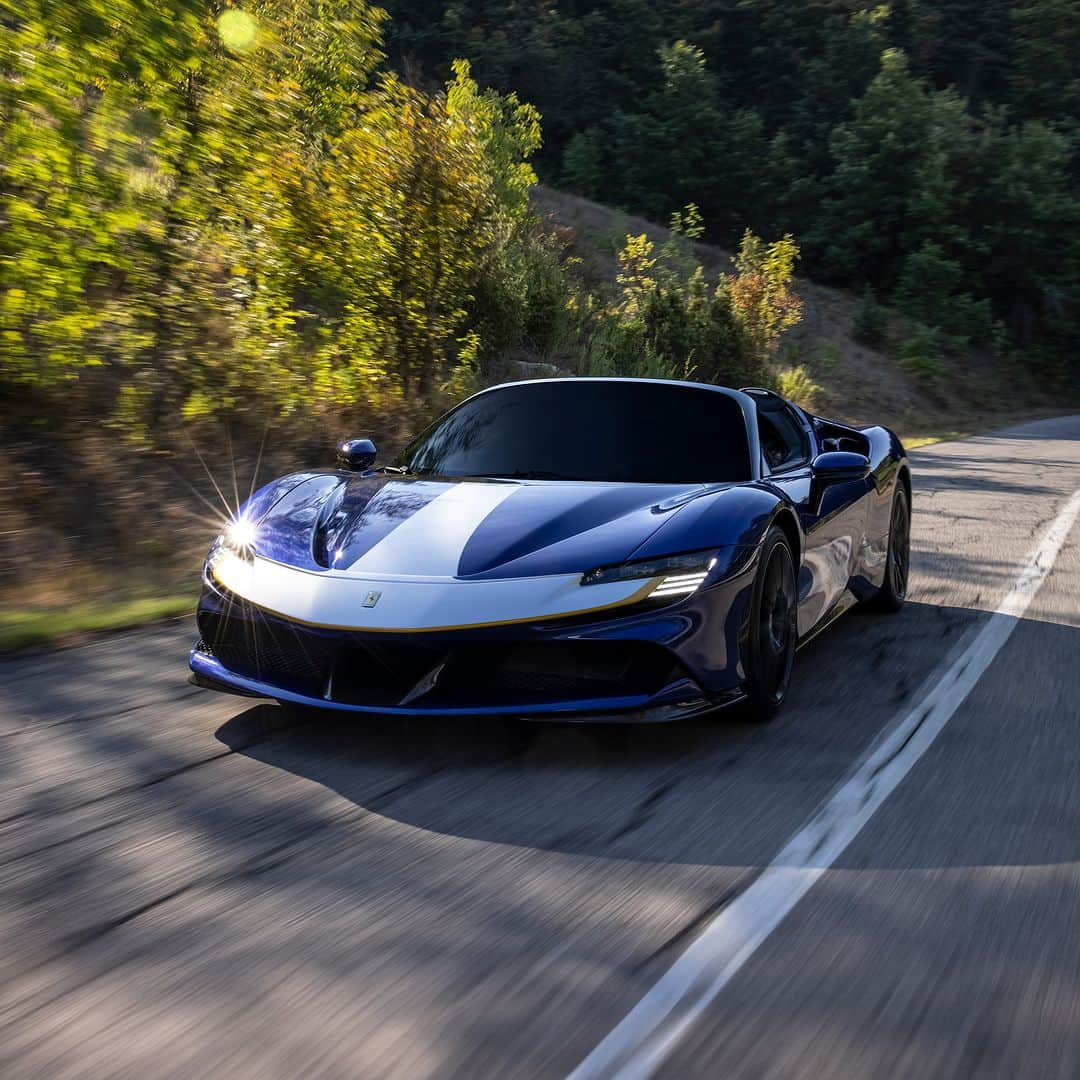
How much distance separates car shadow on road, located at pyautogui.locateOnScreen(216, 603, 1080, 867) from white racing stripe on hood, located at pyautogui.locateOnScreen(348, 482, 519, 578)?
1.70 ft

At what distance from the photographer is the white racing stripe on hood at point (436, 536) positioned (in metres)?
4.08

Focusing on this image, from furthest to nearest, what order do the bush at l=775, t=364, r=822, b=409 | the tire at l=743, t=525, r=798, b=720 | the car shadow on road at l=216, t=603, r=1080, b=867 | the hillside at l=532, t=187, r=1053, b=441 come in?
1. the hillside at l=532, t=187, r=1053, b=441
2. the bush at l=775, t=364, r=822, b=409
3. the tire at l=743, t=525, r=798, b=720
4. the car shadow on road at l=216, t=603, r=1080, b=867

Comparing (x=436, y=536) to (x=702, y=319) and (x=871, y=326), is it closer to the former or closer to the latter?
(x=702, y=319)

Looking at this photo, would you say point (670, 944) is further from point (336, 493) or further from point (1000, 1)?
point (1000, 1)

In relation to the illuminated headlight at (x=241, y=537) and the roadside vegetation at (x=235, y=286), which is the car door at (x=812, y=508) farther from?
the roadside vegetation at (x=235, y=286)

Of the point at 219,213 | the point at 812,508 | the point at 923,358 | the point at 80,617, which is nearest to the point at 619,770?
the point at 812,508

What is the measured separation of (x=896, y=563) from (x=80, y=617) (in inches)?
158

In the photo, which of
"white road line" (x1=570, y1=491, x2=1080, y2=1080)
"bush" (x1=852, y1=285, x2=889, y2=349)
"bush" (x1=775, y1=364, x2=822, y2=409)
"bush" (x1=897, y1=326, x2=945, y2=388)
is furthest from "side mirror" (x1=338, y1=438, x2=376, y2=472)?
"bush" (x1=852, y1=285, x2=889, y2=349)

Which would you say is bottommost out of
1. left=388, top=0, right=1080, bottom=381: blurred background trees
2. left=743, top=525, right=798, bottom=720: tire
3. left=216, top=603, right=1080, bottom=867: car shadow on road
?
left=216, top=603, right=1080, bottom=867: car shadow on road

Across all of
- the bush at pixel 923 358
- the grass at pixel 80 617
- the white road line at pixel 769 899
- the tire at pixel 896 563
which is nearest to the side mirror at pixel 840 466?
the white road line at pixel 769 899

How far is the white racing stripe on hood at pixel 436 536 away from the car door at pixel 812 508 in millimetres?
1159

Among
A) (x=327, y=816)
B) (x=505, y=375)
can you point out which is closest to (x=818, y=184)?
(x=505, y=375)

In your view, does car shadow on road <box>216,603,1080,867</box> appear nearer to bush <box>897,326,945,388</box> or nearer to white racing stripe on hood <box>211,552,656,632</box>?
white racing stripe on hood <box>211,552,656,632</box>

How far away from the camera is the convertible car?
3.86 metres
